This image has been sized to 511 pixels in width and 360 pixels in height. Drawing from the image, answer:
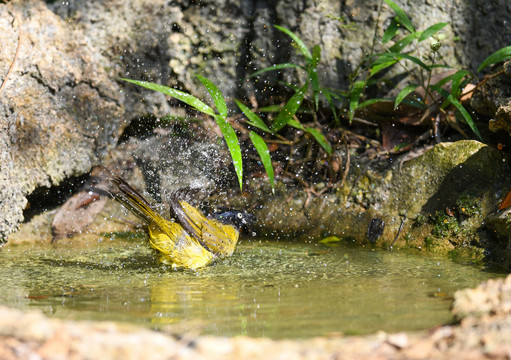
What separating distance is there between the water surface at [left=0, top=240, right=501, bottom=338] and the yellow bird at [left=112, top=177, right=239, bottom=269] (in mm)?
93

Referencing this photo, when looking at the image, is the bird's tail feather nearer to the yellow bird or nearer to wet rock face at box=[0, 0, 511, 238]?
the yellow bird

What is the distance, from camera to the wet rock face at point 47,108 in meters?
4.07

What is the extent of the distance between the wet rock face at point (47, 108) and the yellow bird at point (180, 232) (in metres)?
1.01

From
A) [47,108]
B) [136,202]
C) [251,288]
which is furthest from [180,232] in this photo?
[47,108]

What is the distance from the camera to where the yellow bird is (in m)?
3.38

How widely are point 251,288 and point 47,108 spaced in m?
2.31

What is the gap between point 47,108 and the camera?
432cm

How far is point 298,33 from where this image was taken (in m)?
4.97

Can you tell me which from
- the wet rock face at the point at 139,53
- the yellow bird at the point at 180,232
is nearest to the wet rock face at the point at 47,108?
the wet rock face at the point at 139,53

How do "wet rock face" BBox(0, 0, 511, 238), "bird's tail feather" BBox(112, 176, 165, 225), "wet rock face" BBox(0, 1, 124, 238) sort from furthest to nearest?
"wet rock face" BBox(0, 0, 511, 238)
"wet rock face" BBox(0, 1, 124, 238)
"bird's tail feather" BBox(112, 176, 165, 225)

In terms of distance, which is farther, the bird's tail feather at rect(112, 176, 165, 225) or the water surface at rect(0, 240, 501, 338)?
the bird's tail feather at rect(112, 176, 165, 225)

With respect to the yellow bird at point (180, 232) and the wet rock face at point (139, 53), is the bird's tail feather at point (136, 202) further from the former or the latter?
the wet rock face at point (139, 53)

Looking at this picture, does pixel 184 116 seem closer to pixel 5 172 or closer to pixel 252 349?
pixel 5 172

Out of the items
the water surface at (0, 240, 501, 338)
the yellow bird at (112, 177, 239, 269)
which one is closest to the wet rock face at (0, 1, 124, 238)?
the water surface at (0, 240, 501, 338)
